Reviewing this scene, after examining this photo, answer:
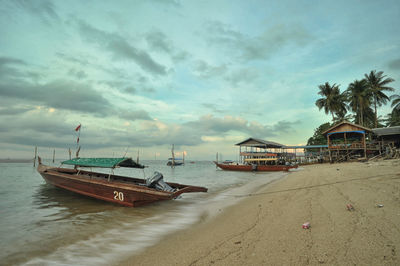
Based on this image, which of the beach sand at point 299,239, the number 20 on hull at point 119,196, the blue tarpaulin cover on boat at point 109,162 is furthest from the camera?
the blue tarpaulin cover on boat at point 109,162

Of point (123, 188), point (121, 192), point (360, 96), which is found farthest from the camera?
point (360, 96)

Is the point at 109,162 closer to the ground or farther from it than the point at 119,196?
farther from it

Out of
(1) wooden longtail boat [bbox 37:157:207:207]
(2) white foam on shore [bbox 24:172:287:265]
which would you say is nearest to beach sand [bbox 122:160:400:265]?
(2) white foam on shore [bbox 24:172:287:265]

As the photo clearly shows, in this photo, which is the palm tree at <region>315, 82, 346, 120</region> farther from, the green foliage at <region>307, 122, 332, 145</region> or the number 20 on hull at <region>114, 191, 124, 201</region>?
the number 20 on hull at <region>114, 191, 124, 201</region>

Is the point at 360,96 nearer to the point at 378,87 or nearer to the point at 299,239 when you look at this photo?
the point at 378,87

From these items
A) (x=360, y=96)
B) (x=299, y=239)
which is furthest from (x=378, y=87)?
(x=299, y=239)

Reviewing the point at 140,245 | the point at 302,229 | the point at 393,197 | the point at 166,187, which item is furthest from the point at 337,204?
the point at 166,187

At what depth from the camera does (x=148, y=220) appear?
6648 mm

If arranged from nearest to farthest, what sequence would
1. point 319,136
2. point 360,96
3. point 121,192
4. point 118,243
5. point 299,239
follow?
point 299,239, point 118,243, point 121,192, point 360,96, point 319,136

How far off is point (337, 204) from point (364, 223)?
163cm

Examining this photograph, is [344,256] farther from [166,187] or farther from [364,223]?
[166,187]

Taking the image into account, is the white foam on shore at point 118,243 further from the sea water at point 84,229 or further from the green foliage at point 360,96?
the green foliage at point 360,96

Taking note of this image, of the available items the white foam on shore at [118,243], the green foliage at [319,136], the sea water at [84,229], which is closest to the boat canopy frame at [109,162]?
the sea water at [84,229]

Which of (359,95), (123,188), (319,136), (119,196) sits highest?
(359,95)
